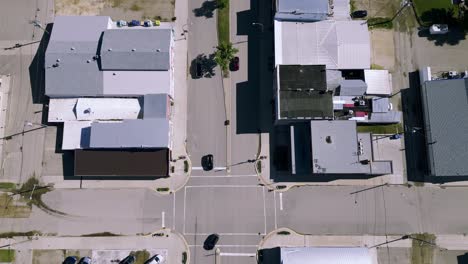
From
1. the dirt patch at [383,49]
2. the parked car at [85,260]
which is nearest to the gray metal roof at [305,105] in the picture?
the dirt patch at [383,49]

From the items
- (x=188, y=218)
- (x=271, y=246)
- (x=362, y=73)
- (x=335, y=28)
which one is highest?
(x=335, y=28)

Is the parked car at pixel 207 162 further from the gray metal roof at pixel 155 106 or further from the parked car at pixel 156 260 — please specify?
the parked car at pixel 156 260

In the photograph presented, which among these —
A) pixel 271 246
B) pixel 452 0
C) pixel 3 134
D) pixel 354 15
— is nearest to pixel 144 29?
pixel 3 134

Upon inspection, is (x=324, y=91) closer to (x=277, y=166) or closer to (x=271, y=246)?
(x=277, y=166)

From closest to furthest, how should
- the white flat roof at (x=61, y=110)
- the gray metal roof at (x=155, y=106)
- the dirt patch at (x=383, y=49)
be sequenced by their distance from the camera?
1. the gray metal roof at (x=155, y=106)
2. the white flat roof at (x=61, y=110)
3. the dirt patch at (x=383, y=49)

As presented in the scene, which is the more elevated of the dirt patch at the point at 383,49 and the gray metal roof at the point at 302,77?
the dirt patch at the point at 383,49

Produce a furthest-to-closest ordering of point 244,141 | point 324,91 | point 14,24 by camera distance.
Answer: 1. point 14,24
2. point 244,141
3. point 324,91

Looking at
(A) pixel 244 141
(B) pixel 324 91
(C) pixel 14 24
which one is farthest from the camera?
(C) pixel 14 24

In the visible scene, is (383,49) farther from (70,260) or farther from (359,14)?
(70,260)

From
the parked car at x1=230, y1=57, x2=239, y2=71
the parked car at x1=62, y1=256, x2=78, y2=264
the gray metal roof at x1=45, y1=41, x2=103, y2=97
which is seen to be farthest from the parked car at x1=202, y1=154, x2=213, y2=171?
the parked car at x1=62, y1=256, x2=78, y2=264
